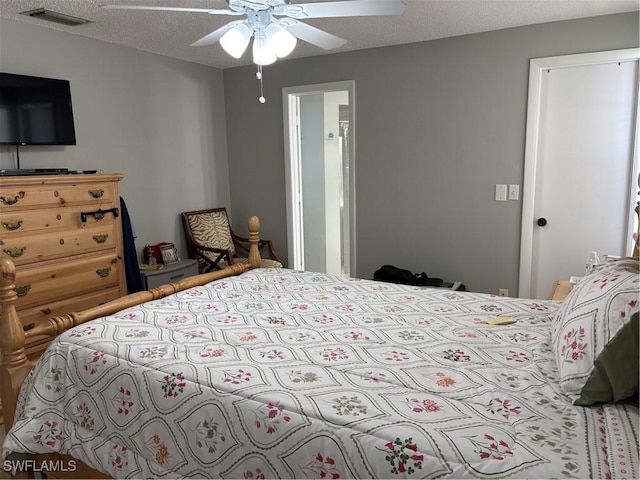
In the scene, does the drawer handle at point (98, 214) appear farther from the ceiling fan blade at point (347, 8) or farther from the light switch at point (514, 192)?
the light switch at point (514, 192)

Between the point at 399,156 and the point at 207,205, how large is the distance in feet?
6.56

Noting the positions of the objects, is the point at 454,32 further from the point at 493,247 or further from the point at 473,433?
the point at 473,433

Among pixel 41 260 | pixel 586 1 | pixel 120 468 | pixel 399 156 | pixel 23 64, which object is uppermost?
pixel 586 1

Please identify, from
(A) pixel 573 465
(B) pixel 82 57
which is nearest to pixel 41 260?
(B) pixel 82 57

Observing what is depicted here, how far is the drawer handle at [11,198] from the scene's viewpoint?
2.67m

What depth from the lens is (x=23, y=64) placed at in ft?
10.3

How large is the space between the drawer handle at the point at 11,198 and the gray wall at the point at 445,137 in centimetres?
246

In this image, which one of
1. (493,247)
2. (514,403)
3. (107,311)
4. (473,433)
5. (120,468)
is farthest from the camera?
(493,247)

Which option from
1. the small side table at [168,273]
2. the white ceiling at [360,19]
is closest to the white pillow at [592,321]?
the white ceiling at [360,19]

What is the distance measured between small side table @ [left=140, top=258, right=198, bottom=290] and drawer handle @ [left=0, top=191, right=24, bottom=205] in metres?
1.14

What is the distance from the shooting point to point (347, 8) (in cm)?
192

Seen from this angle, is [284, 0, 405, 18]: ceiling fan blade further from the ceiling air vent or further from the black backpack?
the black backpack

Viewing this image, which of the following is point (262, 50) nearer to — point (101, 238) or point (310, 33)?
point (310, 33)

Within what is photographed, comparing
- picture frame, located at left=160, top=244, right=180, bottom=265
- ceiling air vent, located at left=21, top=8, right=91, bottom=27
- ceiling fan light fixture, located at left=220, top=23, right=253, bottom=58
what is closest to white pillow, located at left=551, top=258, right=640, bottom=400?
ceiling fan light fixture, located at left=220, top=23, right=253, bottom=58
